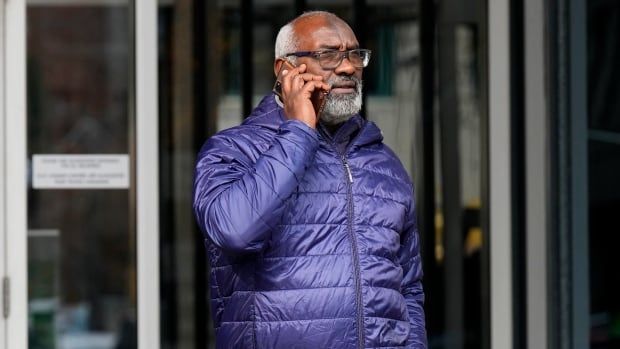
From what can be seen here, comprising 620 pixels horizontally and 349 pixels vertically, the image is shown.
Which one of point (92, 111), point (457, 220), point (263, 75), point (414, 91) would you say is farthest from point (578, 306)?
point (92, 111)

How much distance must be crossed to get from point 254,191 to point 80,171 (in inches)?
76.5

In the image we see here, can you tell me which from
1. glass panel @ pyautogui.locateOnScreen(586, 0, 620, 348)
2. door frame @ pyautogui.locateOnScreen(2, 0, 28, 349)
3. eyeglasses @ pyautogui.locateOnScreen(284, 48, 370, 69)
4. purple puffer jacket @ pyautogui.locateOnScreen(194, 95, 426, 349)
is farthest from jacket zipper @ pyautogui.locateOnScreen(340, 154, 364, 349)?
door frame @ pyautogui.locateOnScreen(2, 0, 28, 349)

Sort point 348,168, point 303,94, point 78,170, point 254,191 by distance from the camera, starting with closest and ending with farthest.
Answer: point 254,191
point 303,94
point 348,168
point 78,170

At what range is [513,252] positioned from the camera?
4707 mm

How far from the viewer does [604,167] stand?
4371 millimetres

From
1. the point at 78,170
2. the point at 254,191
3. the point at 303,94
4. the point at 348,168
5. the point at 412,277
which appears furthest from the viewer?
the point at 78,170

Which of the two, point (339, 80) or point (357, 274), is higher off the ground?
point (339, 80)

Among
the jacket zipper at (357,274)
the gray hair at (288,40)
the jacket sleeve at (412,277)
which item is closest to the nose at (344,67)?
the gray hair at (288,40)

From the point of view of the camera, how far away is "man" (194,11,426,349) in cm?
272

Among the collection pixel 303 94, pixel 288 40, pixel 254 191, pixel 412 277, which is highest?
pixel 288 40

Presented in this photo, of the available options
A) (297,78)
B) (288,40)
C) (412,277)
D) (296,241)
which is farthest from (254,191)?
(412,277)

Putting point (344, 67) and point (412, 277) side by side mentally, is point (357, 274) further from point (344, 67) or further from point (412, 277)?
point (344, 67)

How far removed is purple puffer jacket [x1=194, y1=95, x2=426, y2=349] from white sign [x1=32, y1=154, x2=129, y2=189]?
1.64 m

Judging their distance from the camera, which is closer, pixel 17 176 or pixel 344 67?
pixel 344 67
